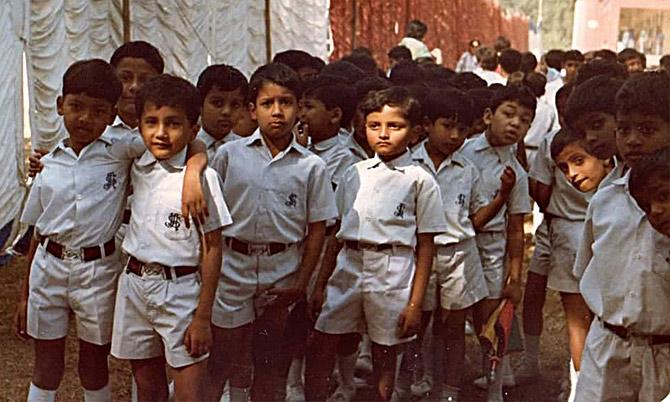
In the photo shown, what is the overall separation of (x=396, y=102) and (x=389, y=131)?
11 centimetres

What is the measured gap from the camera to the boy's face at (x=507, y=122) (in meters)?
5.20

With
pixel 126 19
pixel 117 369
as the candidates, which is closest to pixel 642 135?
pixel 117 369

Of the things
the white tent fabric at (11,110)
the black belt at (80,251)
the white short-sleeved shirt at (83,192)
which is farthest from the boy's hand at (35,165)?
the white tent fabric at (11,110)

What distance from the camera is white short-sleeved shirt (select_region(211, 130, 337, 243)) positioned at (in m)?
4.22

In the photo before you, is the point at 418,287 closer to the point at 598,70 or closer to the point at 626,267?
the point at 626,267

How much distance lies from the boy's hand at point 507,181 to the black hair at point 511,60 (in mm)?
5141

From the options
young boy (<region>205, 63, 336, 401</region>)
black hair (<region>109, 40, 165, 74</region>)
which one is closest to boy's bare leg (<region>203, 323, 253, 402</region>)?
young boy (<region>205, 63, 336, 401</region>)

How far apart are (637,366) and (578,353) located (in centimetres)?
134

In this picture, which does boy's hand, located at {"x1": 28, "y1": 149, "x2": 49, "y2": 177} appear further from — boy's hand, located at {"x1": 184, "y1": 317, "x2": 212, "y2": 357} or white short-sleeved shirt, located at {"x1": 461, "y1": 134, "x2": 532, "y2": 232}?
white short-sleeved shirt, located at {"x1": 461, "y1": 134, "x2": 532, "y2": 232}

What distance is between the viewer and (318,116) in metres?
4.90

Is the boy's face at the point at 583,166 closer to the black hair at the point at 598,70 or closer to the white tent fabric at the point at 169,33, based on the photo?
the black hair at the point at 598,70

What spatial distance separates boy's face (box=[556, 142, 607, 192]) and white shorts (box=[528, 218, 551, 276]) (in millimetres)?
594

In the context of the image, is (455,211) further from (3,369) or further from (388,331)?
(3,369)

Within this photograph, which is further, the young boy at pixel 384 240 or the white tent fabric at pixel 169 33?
the white tent fabric at pixel 169 33
